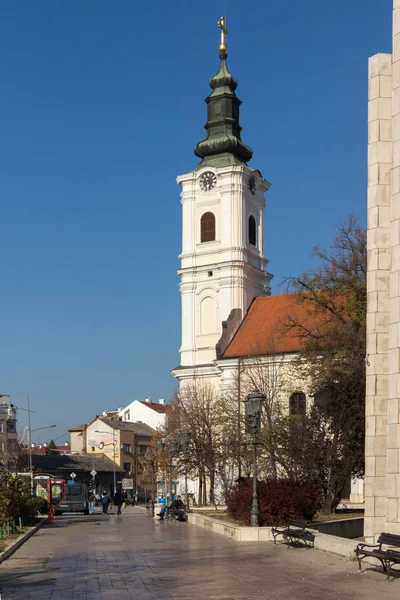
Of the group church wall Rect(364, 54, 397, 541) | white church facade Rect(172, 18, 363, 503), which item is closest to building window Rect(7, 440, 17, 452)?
white church facade Rect(172, 18, 363, 503)

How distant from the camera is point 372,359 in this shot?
20625 mm

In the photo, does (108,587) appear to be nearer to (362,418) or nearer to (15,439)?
(362,418)

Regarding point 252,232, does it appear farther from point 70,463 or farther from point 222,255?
point 70,463

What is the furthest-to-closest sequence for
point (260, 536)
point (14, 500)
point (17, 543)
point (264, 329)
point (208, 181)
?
point (208, 181)
point (264, 329)
point (14, 500)
point (260, 536)
point (17, 543)

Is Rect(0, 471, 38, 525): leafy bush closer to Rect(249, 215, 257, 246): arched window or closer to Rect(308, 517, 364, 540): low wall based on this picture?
Rect(308, 517, 364, 540): low wall

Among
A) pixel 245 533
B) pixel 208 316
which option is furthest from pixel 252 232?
pixel 245 533

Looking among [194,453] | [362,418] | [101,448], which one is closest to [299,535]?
[362,418]

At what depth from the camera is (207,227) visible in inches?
2820

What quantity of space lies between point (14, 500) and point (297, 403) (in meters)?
31.1

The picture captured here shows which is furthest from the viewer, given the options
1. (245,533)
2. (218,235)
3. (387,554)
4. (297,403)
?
(218,235)

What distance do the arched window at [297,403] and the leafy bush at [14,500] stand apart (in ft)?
71.9

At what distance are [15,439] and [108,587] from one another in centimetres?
11312

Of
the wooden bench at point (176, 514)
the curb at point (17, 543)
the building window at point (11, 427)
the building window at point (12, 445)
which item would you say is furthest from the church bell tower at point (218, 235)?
the building window at point (11, 427)

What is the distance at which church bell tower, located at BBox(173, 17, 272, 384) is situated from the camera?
2751 inches
